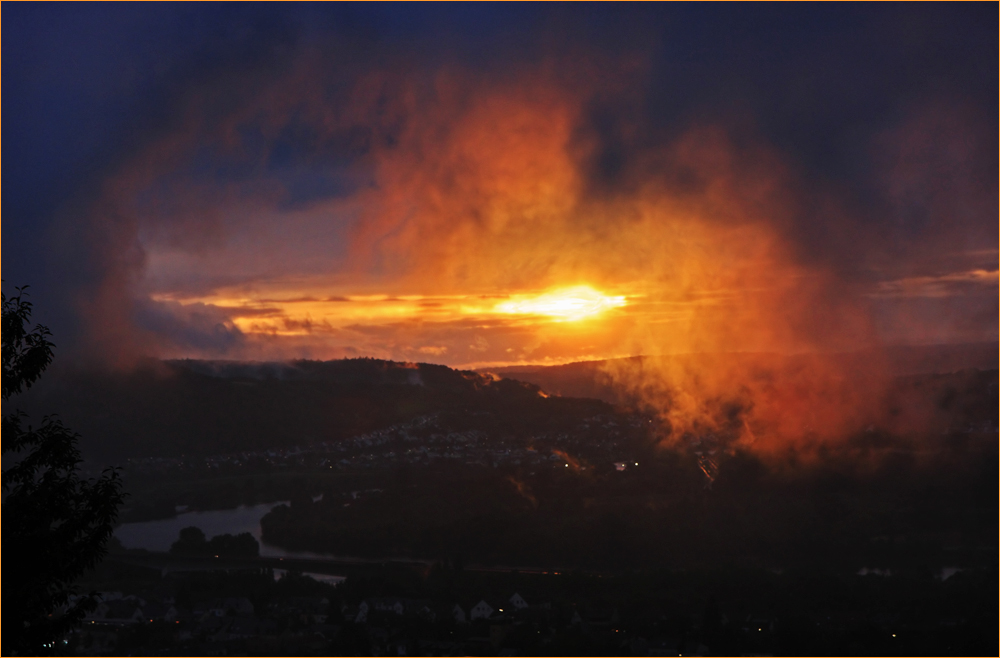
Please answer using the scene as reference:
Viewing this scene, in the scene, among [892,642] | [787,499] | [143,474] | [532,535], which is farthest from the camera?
[143,474]

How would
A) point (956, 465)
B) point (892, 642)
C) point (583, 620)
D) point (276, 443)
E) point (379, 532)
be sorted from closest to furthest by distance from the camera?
1. point (892, 642)
2. point (583, 620)
3. point (956, 465)
4. point (379, 532)
5. point (276, 443)

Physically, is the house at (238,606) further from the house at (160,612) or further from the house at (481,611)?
the house at (481,611)

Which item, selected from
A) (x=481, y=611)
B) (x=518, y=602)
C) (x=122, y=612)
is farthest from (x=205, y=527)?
(x=518, y=602)

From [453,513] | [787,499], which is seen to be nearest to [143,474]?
[453,513]

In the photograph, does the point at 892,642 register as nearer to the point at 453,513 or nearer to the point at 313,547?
the point at 453,513

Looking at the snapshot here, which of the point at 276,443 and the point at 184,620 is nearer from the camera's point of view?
the point at 184,620

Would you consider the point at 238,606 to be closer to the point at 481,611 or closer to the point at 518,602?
the point at 481,611
